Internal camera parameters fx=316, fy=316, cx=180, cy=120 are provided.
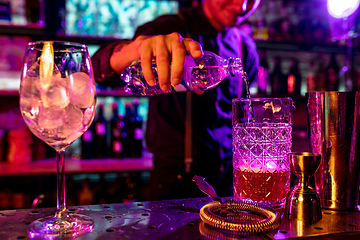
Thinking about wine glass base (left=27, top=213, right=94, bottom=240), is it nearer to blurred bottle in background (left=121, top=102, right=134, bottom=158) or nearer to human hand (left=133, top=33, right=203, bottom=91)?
human hand (left=133, top=33, right=203, bottom=91)

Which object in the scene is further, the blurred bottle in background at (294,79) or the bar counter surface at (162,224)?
the blurred bottle in background at (294,79)

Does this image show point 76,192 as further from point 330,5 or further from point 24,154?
point 330,5

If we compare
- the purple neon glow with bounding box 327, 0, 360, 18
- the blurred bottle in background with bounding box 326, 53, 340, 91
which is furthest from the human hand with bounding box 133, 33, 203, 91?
the blurred bottle in background with bounding box 326, 53, 340, 91

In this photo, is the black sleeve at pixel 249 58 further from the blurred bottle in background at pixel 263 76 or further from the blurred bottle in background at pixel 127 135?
the blurred bottle in background at pixel 127 135

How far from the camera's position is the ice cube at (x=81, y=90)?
51 cm

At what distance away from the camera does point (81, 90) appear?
0.52 m

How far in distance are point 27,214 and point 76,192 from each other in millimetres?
2053

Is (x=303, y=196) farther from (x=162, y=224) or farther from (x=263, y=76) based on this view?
(x=263, y=76)

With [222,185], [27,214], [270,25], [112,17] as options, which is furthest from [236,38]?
[27,214]

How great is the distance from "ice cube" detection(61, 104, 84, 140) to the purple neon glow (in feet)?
8.86

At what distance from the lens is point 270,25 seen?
292 cm

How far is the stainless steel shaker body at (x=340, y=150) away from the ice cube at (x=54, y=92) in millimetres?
534

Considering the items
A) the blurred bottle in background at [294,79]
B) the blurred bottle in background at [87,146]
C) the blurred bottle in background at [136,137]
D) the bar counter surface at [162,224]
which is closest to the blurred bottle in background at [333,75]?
the blurred bottle in background at [294,79]

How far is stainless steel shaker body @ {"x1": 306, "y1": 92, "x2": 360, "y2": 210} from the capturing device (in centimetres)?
68
